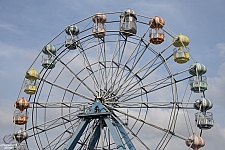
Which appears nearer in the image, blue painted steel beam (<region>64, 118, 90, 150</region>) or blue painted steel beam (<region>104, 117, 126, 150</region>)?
blue painted steel beam (<region>104, 117, 126, 150</region>)

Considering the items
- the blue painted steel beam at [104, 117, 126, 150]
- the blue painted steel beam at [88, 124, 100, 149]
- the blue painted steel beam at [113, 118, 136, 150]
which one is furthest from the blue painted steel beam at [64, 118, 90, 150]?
the blue painted steel beam at [113, 118, 136, 150]

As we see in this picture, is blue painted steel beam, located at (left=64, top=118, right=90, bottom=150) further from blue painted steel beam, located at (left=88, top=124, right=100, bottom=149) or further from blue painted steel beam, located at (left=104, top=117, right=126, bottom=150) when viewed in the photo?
blue painted steel beam, located at (left=104, top=117, right=126, bottom=150)

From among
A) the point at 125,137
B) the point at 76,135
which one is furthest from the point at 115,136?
the point at 76,135

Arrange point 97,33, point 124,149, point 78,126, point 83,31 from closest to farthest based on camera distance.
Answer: point 124,149 → point 78,126 → point 97,33 → point 83,31

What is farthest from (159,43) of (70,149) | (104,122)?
(70,149)

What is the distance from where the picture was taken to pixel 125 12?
1033 inches

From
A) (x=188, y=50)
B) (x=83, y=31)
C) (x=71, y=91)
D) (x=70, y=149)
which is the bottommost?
(x=70, y=149)

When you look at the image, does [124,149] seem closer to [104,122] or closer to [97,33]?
[104,122]

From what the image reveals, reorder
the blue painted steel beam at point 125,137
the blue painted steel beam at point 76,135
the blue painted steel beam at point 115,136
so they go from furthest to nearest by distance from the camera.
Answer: the blue painted steel beam at point 76,135 < the blue painted steel beam at point 125,137 < the blue painted steel beam at point 115,136

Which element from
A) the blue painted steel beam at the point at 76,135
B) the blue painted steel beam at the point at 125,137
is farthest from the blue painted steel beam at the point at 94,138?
the blue painted steel beam at the point at 125,137

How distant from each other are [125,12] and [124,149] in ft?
28.2

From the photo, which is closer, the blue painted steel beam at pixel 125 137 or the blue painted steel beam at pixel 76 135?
the blue painted steel beam at pixel 125 137

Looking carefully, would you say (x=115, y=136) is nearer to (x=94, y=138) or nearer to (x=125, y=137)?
(x=125, y=137)

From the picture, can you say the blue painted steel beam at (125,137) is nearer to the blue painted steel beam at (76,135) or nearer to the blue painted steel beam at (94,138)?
the blue painted steel beam at (94,138)
